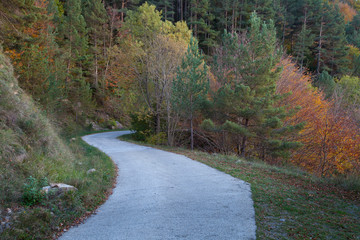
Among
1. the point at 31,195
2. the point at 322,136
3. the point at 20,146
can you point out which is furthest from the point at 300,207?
the point at 322,136

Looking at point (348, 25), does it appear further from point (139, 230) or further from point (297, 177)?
point (139, 230)

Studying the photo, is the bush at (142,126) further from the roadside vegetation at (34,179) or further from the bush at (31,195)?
the bush at (31,195)

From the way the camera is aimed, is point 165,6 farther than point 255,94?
Yes

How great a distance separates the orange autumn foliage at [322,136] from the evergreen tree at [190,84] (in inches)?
235

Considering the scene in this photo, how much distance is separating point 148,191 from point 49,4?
24867 millimetres

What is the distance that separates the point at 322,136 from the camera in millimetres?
14648

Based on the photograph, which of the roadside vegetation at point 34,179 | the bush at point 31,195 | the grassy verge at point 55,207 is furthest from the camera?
the bush at point 31,195

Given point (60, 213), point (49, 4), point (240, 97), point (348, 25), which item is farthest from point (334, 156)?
point (348, 25)

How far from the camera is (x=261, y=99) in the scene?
572 inches

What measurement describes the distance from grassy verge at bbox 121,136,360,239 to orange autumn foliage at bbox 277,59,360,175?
5557 millimetres

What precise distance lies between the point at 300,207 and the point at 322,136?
1094 cm

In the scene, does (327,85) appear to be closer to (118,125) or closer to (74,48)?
(118,125)

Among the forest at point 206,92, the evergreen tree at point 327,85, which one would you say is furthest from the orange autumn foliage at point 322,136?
the evergreen tree at point 327,85

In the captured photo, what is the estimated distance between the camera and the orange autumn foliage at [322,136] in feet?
45.1
